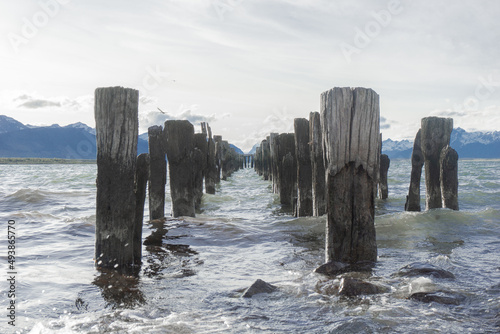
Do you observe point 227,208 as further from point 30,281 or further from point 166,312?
point 166,312

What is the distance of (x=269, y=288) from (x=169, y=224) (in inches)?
171

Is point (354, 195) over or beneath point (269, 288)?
over

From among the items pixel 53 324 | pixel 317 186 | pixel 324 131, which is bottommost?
pixel 53 324

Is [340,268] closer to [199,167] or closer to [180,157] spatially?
[180,157]

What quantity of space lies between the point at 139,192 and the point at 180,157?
10.9 ft

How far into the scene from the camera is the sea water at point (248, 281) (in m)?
3.54

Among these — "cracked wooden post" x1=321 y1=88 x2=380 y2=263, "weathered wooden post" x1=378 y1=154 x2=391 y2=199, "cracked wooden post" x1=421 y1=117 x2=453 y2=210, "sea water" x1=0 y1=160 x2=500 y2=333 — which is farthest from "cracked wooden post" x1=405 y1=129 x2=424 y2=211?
"cracked wooden post" x1=321 y1=88 x2=380 y2=263

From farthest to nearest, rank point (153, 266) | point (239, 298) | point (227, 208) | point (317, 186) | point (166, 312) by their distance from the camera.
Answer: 1. point (227, 208)
2. point (317, 186)
3. point (153, 266)
4. point (239, 298)
5. point (166, 312)

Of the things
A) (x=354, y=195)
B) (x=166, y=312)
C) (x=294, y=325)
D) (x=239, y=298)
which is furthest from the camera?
(x=354, y=195)

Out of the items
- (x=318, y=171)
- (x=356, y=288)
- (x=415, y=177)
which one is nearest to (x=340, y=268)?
(x=356, y=288)

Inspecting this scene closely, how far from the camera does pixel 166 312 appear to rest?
3871 millimetres

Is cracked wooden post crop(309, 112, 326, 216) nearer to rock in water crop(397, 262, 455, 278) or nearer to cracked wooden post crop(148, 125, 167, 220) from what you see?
cracked wooden post crop(148, 125, 167, 220)

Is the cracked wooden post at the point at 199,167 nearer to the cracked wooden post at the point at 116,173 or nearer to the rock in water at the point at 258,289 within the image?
the cracked wooden post at the point at 116,173

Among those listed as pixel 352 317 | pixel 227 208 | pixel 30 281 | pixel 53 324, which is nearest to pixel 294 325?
pixel 352 317
